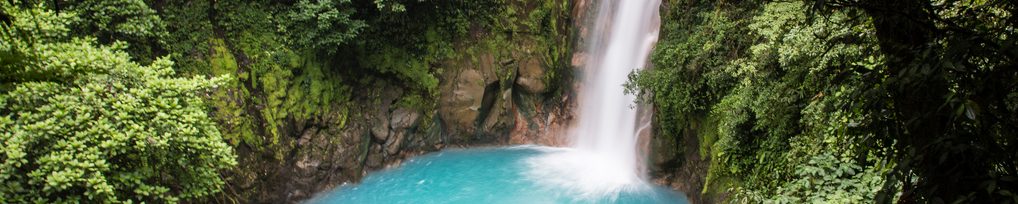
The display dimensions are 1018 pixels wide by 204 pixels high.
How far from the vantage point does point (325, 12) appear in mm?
11477

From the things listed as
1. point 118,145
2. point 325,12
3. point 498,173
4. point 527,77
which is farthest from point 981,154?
point 527,77

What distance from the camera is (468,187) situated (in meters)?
12.8

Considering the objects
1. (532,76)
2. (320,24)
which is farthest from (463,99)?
(320,24)

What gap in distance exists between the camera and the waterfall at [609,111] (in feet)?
41.3

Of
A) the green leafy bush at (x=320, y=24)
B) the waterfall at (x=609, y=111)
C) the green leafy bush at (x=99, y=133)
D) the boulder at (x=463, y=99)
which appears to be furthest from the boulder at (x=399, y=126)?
the green leafy bush at (x=99, y=133)

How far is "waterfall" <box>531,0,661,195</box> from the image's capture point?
1259cm

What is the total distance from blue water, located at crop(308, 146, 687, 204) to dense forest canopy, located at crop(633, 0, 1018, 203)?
80.6 inches

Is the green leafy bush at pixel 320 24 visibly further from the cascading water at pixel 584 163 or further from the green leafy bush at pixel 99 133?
the green leafy bush at pixel 99 133

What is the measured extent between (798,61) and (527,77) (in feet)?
29.0

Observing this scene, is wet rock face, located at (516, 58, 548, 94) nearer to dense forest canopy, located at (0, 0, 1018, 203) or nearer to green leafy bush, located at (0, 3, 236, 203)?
dense forest canopy, located at (0, 0, 1018, 203)

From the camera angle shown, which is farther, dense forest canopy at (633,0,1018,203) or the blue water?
the blue water

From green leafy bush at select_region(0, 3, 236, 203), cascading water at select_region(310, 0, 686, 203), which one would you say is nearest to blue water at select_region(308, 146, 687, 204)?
cascading water at select_region(310, 0, 686, 203)

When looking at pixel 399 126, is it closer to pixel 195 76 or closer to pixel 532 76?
pixel 532 76

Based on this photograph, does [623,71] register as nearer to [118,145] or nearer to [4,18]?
[118,145]
